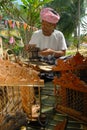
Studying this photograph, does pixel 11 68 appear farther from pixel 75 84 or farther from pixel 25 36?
pixel 25 36

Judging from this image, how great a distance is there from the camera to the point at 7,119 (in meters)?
2.04

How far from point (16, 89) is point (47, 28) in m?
1.39

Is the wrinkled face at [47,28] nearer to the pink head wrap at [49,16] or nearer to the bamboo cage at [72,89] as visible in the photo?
the pink head wrap at [49,16]

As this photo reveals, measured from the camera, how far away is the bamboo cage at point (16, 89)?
1.96 m

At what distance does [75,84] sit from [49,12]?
1487 millimetres

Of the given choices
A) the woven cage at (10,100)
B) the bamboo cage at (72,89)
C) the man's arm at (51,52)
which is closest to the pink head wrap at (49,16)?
the man's arm at (51,52)

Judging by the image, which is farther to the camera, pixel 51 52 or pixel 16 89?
pixel 51 52

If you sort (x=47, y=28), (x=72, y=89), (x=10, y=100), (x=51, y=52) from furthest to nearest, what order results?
1. (x=47, y=28)
2. (x=51, y=52)
3. (x=10, y=100)
4. (x=72, y=89)

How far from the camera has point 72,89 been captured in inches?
83.6

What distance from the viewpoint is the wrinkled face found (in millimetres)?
3449

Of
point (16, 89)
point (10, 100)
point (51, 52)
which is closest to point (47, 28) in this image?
point (51, 52)

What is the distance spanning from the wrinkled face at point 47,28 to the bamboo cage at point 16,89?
3.85 ft

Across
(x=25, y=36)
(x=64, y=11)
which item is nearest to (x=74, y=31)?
(x=64, y=11)

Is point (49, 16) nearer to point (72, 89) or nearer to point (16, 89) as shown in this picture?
point (16, 89)
